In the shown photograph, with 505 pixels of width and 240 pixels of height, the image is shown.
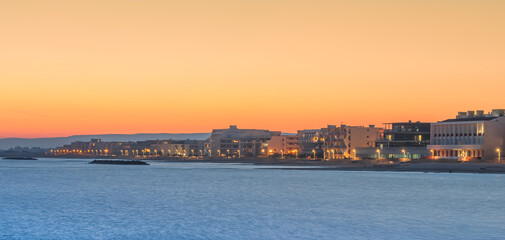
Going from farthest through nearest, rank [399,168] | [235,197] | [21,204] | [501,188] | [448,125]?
[448,125] < [399,168] < [501,188] < [235,197] < [21,204]

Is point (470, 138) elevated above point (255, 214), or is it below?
above

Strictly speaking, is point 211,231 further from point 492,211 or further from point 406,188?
point 406,188

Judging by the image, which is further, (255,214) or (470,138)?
(470,138)

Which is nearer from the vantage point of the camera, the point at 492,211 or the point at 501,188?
the point at 492,211

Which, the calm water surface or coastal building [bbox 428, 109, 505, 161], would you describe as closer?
the calm water surface

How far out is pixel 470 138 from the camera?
15550 centimetres

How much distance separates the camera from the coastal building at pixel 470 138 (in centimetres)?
14975

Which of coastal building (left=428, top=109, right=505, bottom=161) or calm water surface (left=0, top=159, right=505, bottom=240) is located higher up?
coastal building (left=428, top=109, right=505, bottom=161)

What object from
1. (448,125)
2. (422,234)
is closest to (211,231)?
(422,234)

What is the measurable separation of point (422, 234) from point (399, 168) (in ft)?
340

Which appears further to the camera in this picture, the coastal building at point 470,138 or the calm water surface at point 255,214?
the coastal building at point 470,138

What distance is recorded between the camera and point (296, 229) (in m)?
39.3

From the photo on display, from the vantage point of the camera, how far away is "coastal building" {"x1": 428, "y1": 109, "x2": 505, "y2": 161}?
150 metres

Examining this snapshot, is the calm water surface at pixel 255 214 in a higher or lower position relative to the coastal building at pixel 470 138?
lower
